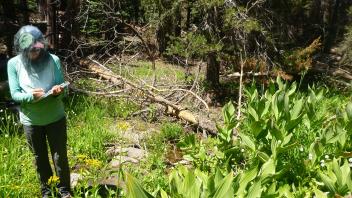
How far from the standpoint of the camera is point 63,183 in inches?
166

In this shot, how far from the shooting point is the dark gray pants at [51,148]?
13.1ft

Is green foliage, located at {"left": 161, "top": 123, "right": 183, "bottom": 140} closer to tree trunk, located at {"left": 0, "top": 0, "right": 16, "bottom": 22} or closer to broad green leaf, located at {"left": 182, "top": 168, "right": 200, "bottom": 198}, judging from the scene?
broad green leaf, located at {"left": 182, "top": 168, "right": 200, "bottom": 198}

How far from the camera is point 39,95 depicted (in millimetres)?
3688

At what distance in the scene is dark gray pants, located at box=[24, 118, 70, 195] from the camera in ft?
→ 13.1

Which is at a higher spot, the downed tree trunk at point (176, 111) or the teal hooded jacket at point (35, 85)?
the teal hooded jacket at point (35, 85)

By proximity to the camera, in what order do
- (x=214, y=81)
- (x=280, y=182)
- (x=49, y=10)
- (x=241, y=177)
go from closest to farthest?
(x=241, y=177) < (x=280, y=182) < (x=214, y=81) < (x=49, y=10)

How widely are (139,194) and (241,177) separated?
3.40ft

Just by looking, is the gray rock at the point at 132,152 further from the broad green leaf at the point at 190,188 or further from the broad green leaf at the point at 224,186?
A: the broad green leaf at the point at 224,186

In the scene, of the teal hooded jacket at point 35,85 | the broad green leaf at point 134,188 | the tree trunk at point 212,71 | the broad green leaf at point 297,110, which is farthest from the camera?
the tree trunk at point 212,71

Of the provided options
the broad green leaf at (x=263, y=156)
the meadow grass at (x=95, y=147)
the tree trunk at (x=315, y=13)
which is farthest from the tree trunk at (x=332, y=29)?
the broad green leaf at (x=263, y=156)

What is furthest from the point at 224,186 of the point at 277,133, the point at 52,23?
the point at 52,23

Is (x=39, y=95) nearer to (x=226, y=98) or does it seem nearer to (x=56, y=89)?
(x=56, y=89)

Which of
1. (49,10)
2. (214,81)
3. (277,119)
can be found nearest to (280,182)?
(277,119)

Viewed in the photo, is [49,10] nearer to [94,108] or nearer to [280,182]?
[94,108]
